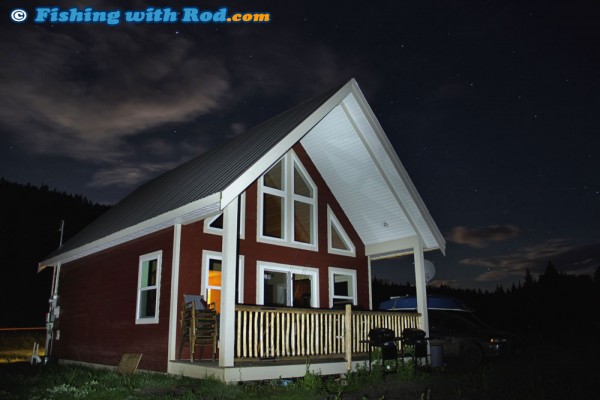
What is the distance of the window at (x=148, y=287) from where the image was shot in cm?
1188

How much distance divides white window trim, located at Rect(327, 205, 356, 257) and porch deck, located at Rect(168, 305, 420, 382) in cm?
321

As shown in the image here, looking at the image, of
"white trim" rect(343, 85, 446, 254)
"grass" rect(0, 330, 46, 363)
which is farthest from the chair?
"grass" rect(0, 330, 46, 363)

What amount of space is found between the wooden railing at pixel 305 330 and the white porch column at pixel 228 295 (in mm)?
350

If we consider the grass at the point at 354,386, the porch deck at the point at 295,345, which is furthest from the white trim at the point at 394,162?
the grass at the point at 354,386

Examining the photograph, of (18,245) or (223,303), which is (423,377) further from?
(18,245)

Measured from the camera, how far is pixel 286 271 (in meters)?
13.9

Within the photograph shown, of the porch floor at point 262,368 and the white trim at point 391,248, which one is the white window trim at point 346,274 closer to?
the white trim at point 391,248

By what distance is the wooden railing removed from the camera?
31.0 ft

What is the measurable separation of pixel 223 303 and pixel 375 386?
300 cm

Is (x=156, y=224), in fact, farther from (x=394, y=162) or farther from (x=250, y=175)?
(x=394, y=162)

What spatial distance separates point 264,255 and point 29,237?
167ft

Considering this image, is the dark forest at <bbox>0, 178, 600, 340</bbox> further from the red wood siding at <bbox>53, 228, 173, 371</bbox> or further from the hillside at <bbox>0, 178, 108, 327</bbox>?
the red wood siding at <bbox>53, 228, 173, 371</bbox>

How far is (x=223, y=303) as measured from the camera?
29.0 ft

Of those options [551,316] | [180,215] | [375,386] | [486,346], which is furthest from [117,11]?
[551,316]
